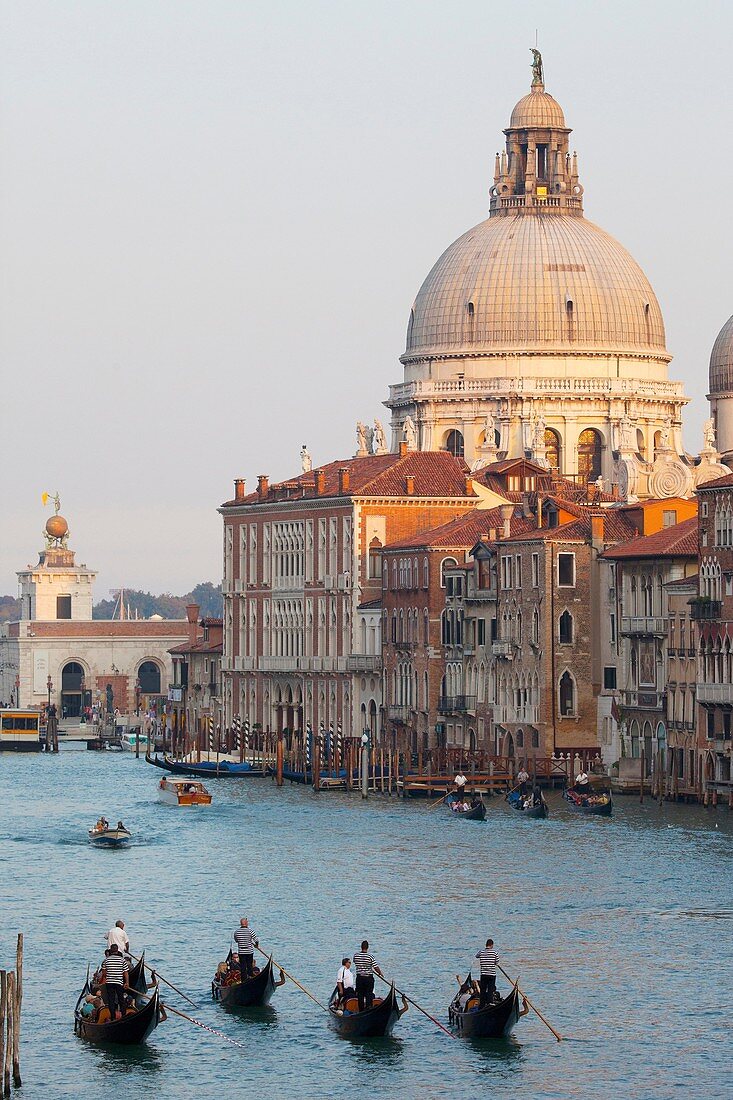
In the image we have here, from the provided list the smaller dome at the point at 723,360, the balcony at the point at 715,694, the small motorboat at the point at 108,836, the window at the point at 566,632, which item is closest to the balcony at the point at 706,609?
the balcony at the point at 715,694

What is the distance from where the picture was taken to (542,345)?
131250 mm

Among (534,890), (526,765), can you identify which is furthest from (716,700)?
(534,890)

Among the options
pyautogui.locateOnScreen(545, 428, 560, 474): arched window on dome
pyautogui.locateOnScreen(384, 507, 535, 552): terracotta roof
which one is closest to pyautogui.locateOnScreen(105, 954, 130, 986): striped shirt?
pyautogui.locateOnScreen(384, 507, 535, 552): terracotta roof

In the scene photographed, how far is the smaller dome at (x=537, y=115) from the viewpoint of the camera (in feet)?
439

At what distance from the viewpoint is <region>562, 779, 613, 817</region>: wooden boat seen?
8319 cm

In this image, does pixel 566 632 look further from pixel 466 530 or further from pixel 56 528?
pixel 56 528

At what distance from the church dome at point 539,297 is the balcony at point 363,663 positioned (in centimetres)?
2333

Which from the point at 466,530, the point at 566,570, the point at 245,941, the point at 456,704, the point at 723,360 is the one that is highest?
the point at 723,360

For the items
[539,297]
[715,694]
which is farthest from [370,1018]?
[539,297]

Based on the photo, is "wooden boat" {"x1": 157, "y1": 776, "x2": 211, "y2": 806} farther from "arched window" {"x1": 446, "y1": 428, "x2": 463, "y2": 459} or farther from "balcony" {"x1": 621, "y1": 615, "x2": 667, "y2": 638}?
"arched window" {"x1": 446, "y1": 428, "x2": 463, "y2": 459}

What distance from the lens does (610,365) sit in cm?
13162

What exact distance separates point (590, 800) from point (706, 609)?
618 cm

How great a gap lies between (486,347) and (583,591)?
37.4 meters

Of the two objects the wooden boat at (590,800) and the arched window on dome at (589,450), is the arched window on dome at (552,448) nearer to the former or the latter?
the arched window on dome at (589,450)
